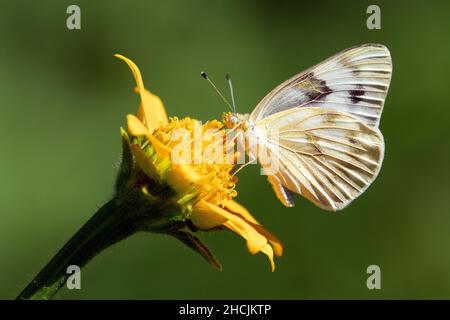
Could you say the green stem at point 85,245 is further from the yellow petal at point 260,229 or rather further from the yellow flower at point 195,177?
the yellow petal at point 260,229

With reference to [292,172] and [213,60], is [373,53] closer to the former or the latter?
[292,172]

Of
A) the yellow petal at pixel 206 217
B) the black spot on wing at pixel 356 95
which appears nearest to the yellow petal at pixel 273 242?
the yellow petal at pixel 206 217

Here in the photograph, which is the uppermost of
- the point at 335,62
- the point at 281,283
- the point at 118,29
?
the point at 118,29

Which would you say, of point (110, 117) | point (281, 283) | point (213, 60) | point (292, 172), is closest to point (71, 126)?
point (110, 117)

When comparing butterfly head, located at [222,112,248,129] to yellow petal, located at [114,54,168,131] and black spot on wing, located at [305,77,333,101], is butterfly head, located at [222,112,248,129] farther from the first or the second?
black spot on wing, located at [305,77,333,101]

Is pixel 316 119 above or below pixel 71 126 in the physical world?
below
